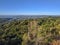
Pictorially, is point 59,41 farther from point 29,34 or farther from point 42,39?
point 29,34

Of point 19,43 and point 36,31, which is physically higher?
point 36,31

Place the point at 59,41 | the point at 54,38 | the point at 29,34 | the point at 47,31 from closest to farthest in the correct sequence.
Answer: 1. the point at 59,41
2. the point at 54,38
3. the point at 29,34
4. the point at 47,31

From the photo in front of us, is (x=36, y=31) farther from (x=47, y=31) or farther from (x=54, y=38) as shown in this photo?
(x=54, y=38)

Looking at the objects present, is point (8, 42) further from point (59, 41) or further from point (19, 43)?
point (59, 41)

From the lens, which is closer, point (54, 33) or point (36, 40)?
Result: point (36, 40)

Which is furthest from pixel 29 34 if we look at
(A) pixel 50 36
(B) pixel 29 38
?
(A) pixel 50 36

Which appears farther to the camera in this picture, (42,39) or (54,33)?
(54,33)

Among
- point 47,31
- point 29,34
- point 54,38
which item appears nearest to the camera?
point 54,38

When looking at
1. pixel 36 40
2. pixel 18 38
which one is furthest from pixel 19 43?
pixel 36 40
